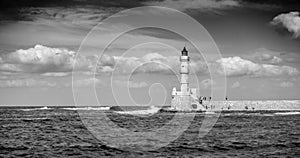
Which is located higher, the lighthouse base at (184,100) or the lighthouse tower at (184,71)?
the lighthouse tower at (184,71)

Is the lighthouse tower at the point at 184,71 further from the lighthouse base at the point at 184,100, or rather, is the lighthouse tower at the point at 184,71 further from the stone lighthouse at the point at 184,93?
the lighthouse base at the point at 184,100

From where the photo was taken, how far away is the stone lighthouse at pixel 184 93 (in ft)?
325

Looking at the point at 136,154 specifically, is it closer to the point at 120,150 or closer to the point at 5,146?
the point at 120,150

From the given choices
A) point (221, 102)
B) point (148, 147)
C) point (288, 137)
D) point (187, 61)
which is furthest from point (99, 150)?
point (221, 102)

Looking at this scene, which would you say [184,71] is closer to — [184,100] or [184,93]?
[184,93]

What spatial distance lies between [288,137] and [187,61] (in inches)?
2412

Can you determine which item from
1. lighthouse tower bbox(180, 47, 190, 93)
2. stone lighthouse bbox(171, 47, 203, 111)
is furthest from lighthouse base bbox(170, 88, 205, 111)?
lighthouse tower bbox(180, 47, 190, 93)

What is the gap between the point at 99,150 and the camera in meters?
32.5

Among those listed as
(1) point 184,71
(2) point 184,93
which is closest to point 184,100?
(2) point 184,93

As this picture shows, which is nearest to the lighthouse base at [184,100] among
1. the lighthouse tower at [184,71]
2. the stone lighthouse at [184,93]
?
the stone lighthouse at [184,93]

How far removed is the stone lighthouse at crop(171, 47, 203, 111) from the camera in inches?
3895

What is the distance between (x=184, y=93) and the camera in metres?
99.7

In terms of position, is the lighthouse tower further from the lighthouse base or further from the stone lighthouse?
the lighthouse base

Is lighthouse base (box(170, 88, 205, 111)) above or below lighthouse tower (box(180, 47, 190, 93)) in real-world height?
below
